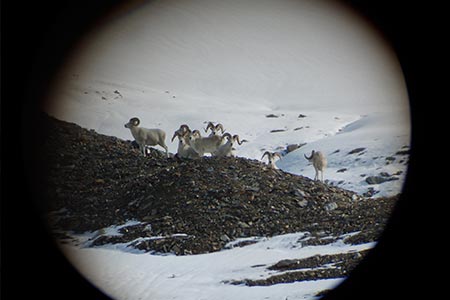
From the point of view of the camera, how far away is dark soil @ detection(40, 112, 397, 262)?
48.5ft

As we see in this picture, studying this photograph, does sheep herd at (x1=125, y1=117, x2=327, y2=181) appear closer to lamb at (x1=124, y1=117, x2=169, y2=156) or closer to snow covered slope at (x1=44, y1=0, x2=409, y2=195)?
lamb at (x1=124, y1=117, x2=169, y2=156)

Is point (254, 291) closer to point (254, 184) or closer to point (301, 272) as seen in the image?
point (301, 272)

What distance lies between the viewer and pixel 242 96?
74.4 metres

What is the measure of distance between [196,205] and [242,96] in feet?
193

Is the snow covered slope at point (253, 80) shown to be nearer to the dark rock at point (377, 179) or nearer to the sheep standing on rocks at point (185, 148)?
the dark rock at point (377, 179)

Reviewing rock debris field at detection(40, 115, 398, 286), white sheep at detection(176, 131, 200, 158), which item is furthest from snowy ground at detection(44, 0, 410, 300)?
white sheep at detection(176, 131, 200, 158)

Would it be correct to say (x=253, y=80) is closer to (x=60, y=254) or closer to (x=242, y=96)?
(x=242, y=96)

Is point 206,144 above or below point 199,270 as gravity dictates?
above

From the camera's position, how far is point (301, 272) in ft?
40.4

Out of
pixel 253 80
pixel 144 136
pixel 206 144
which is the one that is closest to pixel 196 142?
pixel 206 144

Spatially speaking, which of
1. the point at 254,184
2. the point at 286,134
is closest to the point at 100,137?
the point at 254,184

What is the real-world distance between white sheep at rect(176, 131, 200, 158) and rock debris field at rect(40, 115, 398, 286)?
492 mm

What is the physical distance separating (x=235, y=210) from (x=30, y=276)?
4.82 meters

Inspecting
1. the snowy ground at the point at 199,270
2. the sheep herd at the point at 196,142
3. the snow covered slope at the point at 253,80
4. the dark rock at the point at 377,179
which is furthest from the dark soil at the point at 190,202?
the snow covered slope at the point at 253,80
